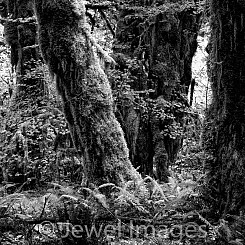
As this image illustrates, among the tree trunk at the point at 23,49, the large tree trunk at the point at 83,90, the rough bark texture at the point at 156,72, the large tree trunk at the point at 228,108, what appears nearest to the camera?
the large tree trunk at the point at 228,108

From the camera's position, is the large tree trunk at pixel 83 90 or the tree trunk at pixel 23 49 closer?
the large tree trunk at pixel 83 90

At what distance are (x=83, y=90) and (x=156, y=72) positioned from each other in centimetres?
543

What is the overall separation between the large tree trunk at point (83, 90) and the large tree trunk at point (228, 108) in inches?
124

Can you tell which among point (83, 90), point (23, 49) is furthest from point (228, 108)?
point (23, 49)

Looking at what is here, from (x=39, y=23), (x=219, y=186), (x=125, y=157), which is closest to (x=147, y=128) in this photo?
(x=125, y=157)

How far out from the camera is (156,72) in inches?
444

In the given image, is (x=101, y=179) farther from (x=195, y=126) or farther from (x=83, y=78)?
(x=195, y=126)

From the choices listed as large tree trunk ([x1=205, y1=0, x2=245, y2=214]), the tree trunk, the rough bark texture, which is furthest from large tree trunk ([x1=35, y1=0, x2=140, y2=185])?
the rough bark texture

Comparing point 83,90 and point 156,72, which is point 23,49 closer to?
point 156,72

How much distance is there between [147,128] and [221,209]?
810 centimetres

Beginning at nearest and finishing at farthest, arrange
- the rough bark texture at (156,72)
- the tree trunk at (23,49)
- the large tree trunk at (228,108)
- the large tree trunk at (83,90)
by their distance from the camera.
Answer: the large tree trunk at (228,108) < the large tree trunk at (83,90) < the tree trunk at (23,49) < the rough bark texture at (156,72)

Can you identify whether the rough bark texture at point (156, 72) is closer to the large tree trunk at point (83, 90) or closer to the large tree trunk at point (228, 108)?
the large tree trunk at point (83, 90)

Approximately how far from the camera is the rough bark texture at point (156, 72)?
1081 cm

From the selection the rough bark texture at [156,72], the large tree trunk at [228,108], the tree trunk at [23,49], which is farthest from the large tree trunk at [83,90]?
the rough bark texture at [156,72]
